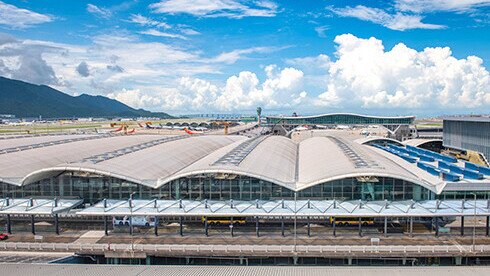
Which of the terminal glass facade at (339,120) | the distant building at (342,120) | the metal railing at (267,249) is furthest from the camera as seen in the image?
the terminal glass facade at (339,120)

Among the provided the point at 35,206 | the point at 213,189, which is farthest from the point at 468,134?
the point at 35,206

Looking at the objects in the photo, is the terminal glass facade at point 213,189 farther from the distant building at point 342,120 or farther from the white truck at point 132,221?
the distant building at point 342,120

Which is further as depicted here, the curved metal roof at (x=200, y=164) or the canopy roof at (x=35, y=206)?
the curved metal roof at (x=200, y=164)

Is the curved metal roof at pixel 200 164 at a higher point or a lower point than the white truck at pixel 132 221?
higher

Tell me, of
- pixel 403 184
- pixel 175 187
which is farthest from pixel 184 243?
pixel 403 184

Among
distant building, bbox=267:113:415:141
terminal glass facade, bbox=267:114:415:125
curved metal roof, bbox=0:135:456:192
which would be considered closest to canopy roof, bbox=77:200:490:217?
curved metal roof, bbox=0:135:456:192

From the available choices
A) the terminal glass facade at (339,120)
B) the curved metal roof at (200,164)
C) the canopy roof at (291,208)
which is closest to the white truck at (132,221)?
the canopy roof at (291,208)

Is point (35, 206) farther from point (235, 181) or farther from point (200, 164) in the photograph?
point (235, 181)
